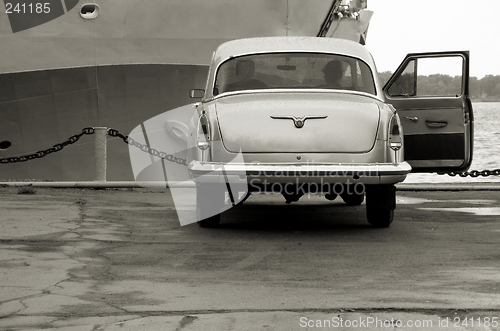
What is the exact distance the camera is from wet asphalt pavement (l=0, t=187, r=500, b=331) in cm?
386

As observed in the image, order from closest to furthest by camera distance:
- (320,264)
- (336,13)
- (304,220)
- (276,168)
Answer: (320,264) → (276,168) → (304,220) → (336,13)

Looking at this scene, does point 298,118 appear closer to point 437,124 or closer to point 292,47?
point 292,47

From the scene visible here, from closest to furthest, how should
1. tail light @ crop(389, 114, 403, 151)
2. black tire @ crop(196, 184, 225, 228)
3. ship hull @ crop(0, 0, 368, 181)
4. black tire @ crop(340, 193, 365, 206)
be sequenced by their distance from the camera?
tail light @ crop(389, 114, 403, 151)
black tire @ crop(196, 184, 225, 228)
black tire @ crop(340, 193, 365, 206)
ship hull @ crop(0, 0, 368, 181)

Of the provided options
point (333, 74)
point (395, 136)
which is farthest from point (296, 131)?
point (333, 74)

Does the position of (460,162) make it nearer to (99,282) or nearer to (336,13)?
(99,282)

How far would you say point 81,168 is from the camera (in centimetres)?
1316

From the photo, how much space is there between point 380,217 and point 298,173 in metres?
1.27

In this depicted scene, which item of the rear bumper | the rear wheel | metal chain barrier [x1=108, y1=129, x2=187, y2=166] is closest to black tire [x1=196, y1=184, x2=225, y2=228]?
the rear bumper

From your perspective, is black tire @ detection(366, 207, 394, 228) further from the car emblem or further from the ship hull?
the ship hull

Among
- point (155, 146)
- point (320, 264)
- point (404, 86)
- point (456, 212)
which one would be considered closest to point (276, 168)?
point (320, 264)

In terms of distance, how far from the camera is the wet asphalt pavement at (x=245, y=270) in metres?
3.86

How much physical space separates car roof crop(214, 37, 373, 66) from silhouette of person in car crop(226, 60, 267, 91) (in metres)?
0.14

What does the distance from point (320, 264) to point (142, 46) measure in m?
8.55

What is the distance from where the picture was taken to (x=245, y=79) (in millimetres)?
7590
